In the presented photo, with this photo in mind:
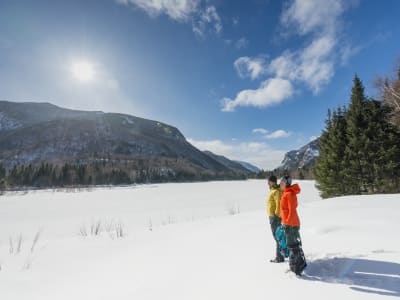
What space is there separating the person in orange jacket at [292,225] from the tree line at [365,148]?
15.3 m

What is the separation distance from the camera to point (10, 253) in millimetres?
6191

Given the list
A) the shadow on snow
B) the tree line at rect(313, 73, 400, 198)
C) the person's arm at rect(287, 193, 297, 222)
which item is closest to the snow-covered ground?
the shadow on snow

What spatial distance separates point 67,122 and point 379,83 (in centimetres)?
21632

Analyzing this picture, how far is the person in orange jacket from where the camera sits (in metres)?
3.62

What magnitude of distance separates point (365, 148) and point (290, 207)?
15601 millimetres

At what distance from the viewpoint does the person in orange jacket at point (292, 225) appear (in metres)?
3.62

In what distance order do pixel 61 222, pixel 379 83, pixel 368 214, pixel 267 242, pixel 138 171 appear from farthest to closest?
pixel 138 171 < pixel 379 83 < pixel 61 222 < pixel 368 214 < pixel 267 242

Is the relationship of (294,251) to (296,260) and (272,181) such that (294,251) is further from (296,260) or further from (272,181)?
(272,181)

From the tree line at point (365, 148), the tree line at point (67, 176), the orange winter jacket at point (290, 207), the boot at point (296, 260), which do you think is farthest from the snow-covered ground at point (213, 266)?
the tree line at point (67, 176)

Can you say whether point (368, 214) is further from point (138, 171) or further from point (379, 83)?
point (138, 171)

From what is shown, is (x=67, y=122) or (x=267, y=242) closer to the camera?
(x=267, y=242)

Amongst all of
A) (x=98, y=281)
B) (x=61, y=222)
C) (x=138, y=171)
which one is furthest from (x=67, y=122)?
(x=98, y=281)

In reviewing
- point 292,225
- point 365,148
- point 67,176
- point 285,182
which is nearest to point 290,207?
point 292,225

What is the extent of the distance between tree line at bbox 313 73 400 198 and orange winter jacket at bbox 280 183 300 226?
15.3 m
